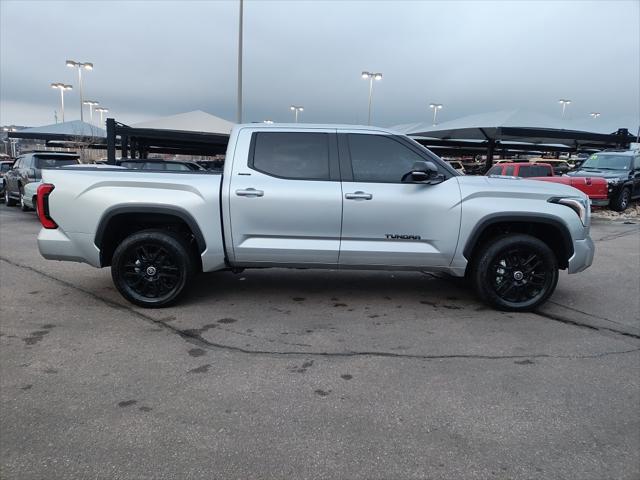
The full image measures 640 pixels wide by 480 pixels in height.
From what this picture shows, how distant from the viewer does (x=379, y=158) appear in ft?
17.0

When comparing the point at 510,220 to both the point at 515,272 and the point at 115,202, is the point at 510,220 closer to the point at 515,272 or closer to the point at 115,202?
the point at 515,272

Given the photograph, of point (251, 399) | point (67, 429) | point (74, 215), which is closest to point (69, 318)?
point (74, 215)

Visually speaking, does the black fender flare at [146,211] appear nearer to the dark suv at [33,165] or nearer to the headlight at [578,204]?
the headlight at [578,204]

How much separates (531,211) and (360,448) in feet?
11.0

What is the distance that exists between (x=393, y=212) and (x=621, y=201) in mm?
14211

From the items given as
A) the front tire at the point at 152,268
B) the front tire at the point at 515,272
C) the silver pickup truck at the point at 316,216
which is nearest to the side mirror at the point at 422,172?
the silver pickup truck at the point at 316,216

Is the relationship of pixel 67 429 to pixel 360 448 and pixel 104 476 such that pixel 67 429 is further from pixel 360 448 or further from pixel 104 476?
pixel 360 448

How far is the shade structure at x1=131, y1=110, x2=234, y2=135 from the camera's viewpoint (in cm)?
1864

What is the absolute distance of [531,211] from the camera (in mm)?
5027

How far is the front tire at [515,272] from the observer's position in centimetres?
509

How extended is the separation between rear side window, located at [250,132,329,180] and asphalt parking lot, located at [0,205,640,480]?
1433mm

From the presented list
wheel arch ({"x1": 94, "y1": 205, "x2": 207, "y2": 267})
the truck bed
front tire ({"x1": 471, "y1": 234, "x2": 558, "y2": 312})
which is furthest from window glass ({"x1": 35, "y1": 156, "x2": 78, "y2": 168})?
front tire ({"x1": 471, "y1": 234, "x2": 558, "y2": 312})

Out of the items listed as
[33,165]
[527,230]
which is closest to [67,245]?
[527,230]

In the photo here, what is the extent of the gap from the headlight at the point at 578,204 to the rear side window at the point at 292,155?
2.45 m
